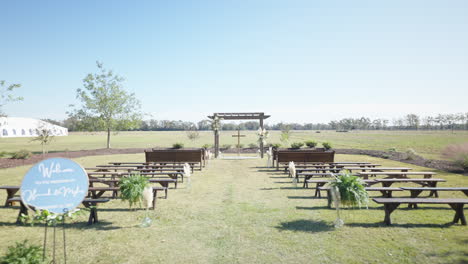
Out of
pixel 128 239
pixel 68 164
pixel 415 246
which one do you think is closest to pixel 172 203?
pixel 128 239

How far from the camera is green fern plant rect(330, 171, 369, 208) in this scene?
5560 mm

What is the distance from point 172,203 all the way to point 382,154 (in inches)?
738

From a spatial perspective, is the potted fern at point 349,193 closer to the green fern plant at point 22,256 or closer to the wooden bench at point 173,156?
the green fern plant at point 22,256

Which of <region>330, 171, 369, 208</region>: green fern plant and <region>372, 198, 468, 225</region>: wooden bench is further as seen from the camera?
<region>372, 198, 468, 225</region>: wooden bench

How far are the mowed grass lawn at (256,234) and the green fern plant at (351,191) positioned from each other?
1.88ft

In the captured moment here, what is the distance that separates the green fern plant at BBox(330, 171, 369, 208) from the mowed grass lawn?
0.57m

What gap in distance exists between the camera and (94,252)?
451 centimetres

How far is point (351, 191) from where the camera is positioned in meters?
5.57

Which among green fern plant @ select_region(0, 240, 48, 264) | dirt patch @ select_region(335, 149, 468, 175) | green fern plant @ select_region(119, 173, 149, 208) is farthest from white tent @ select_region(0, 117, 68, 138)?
green fern plant @ select_region(0, 240, 48, 264)

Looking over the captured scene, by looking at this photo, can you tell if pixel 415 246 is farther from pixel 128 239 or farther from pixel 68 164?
pixel 68 164

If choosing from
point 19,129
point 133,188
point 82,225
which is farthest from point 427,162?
point 19,129

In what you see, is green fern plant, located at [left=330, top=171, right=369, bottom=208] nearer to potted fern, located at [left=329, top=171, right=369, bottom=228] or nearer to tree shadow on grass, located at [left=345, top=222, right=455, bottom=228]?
potted fern, located at [left=329, top=171, right=369, bottom=228]

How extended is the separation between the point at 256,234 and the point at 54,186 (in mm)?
3674

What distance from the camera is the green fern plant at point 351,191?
5.56 metres
